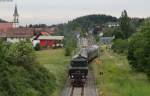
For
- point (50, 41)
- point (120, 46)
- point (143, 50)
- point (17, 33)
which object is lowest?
point (120, 46)

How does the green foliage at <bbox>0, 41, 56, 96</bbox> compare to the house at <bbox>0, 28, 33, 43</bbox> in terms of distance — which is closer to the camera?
the green foliage at <bbox>0, 41, 56, 96</bbox>

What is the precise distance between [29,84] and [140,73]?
28190 mm

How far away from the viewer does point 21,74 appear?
110ft

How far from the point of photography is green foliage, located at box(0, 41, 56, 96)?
29000 mm

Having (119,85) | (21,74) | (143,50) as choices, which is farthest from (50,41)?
(21,74)

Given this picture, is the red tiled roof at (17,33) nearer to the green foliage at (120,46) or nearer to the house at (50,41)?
the house at (50,41)

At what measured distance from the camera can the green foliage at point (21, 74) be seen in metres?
29.0

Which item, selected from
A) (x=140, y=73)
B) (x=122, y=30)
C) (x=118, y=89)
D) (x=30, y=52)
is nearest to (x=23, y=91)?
(x=30, y=52)

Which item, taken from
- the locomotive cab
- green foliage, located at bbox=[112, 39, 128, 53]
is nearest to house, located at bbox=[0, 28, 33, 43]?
green foliage, located at bbox=[112, 39, 128, 53]

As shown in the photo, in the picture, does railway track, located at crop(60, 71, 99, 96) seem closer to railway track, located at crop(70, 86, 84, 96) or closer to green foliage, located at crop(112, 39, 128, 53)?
railway track, located at crop(70, 86, 84, 96)

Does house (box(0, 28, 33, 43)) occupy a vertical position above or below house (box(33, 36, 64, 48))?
above

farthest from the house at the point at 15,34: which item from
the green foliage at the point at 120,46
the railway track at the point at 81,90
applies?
the railway track at the point at 81,90

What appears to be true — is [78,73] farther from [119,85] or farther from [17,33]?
[17,33]

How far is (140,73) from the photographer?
195 ft
